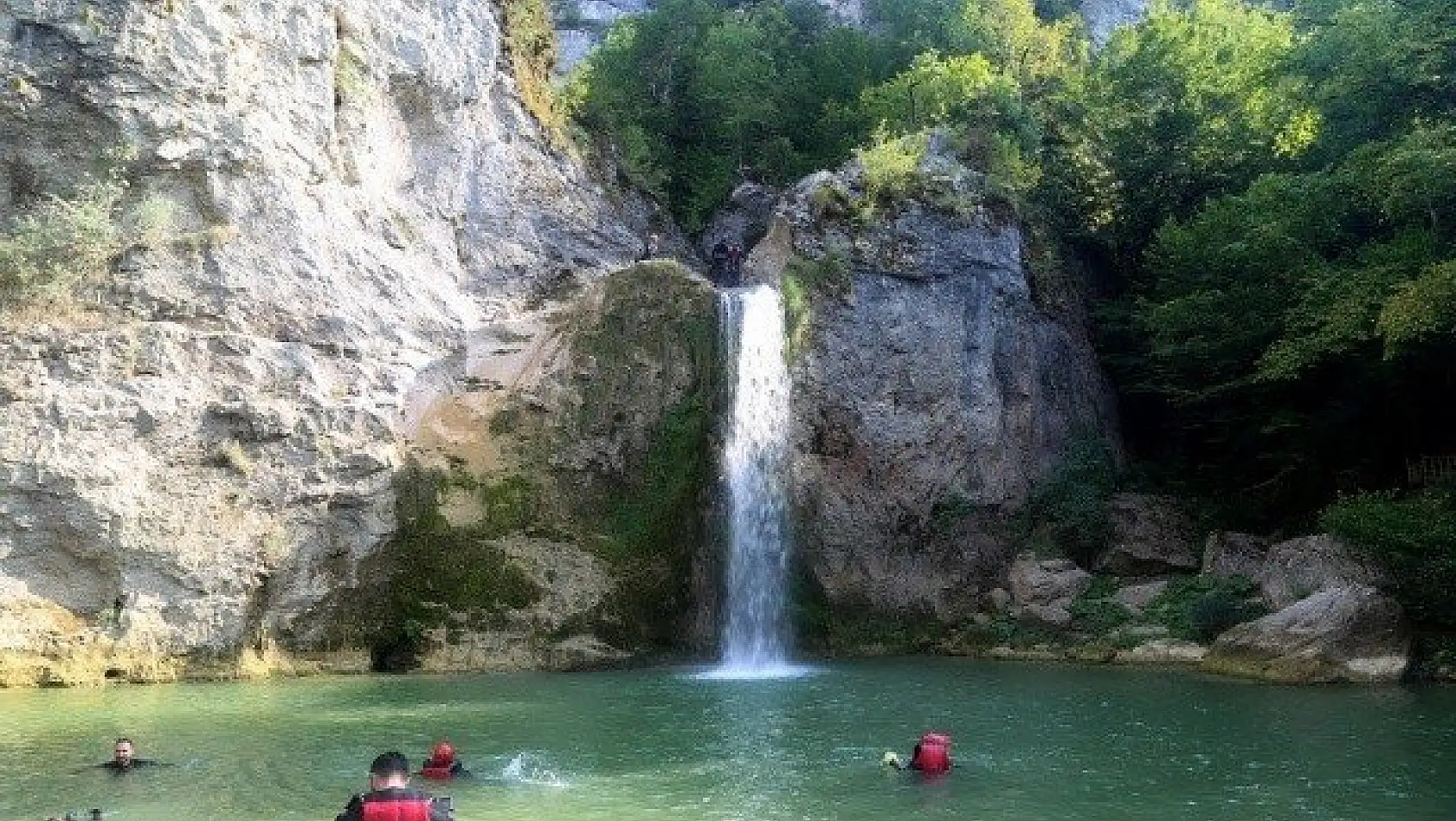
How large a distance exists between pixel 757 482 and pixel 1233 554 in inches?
359

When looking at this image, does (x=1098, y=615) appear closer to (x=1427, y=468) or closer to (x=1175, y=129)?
(x=1427, y=468)

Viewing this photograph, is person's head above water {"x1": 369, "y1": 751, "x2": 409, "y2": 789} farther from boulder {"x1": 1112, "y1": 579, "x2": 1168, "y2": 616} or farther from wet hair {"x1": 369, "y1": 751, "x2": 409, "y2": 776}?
boulder {"x1": 1112, "y1": 579, "x2": 1168, "y2": 616}

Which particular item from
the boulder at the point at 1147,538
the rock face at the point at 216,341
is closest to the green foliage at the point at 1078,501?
the boulder at the point at 1147,538

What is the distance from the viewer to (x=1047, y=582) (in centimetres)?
2478

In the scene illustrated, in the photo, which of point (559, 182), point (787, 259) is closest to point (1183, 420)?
point (787, 259)

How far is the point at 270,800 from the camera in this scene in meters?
10.7

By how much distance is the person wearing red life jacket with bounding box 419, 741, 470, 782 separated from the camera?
11.4 m

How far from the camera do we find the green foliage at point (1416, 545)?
18562 millimetres

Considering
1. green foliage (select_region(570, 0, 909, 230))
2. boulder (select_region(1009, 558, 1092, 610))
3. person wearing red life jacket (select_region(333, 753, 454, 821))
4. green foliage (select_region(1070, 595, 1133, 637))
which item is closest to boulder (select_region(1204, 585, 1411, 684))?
green foliage (select_region(1070, 595, 1133, 637))

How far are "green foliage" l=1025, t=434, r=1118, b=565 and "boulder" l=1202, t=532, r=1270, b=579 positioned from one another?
7.04ft

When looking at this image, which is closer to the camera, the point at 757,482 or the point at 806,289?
the point at 757,482

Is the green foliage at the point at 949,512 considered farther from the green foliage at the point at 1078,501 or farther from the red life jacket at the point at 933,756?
the red life jacket at the point at 933,756

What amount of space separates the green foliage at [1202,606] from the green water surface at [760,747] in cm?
228

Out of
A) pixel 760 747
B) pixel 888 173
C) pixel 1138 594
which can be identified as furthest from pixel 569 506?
pixel 760 747
